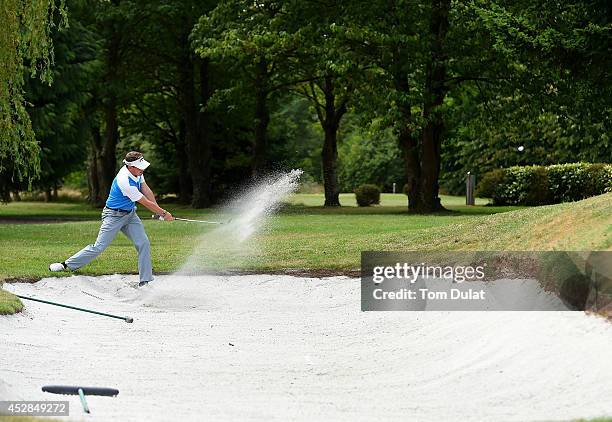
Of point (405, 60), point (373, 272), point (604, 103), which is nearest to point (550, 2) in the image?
point (604, 103)

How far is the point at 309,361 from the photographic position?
403 inches

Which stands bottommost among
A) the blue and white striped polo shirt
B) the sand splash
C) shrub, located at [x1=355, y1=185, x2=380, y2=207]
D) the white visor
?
shrub, located at [x1=355, y1=185, x2=380, y2=207]

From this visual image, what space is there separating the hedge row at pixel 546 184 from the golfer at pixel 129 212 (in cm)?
2162

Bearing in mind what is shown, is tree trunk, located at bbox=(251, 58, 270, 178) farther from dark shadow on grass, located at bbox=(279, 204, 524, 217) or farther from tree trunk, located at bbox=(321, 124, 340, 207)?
dark shadow on grass, located at bbox=(279, 204, 524, 217)

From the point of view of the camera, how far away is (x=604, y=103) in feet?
93.7

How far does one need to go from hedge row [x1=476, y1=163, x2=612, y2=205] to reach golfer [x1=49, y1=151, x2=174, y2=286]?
2162 cm

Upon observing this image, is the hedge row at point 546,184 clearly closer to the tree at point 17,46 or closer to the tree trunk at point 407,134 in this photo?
the tree trunk at point 407,134

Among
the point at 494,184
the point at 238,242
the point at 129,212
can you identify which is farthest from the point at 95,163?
the point at 129,212

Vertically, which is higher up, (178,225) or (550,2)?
(550,2)

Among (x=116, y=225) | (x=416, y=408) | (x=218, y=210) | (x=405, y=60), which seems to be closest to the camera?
(x=416, y=408)

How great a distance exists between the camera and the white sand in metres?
7.87

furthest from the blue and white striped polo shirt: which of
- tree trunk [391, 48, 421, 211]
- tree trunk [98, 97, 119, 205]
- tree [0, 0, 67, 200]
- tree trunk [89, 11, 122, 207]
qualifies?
tree trunk [98, 97, 119, 205]

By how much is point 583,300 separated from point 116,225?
22.7 ft

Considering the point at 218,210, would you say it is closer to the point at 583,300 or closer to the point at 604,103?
the point at 604,103
